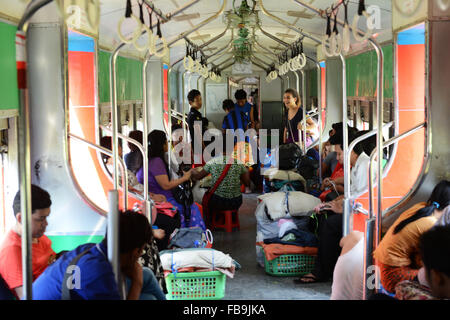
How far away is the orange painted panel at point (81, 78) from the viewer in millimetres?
5028

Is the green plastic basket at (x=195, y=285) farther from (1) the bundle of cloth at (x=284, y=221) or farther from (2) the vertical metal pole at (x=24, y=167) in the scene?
(2) the vertical metal pole at (x=24, y=167)

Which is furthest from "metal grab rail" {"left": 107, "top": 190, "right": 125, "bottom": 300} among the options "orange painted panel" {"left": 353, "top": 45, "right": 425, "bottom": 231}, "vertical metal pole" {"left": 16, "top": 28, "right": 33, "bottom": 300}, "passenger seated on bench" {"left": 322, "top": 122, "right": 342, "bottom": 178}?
"passenger seated on bench" {"left": 322, "top": 122, "right": 342, "bottom": 178}

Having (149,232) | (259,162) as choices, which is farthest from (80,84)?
(259,162)

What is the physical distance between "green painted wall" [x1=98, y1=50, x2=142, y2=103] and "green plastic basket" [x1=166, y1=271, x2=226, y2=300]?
106 inches

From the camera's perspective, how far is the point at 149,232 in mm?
2992

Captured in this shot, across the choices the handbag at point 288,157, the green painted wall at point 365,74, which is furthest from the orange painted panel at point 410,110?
the handbag at point 288,157

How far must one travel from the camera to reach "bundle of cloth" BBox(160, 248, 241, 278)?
4.78 meters

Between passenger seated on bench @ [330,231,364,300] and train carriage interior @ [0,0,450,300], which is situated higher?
train carriage interior @ [0,0,450,300]

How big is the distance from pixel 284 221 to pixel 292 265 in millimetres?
477

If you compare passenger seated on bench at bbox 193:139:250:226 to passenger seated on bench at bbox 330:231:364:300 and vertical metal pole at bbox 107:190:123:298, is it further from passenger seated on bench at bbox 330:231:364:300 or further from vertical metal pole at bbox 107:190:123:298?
vertical metal pole at bbox 107:190:123:298

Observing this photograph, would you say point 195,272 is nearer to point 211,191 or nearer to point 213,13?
point 211,191

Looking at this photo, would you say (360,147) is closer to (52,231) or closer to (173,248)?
(173,248)

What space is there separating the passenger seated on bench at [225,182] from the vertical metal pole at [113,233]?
4520mm

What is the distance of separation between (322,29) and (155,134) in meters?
4.73
